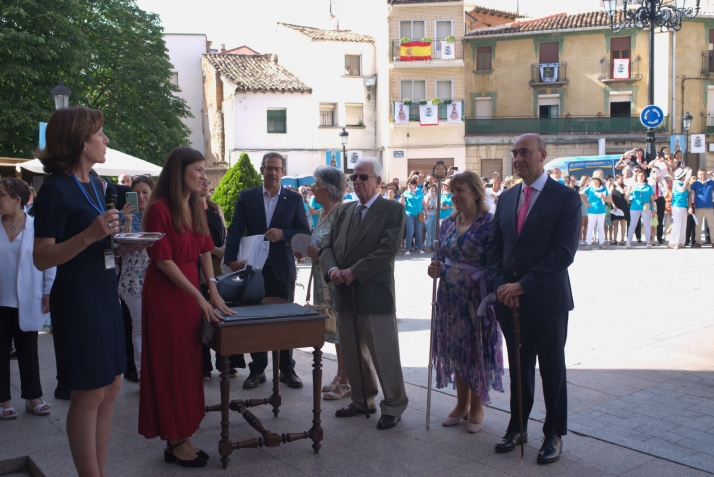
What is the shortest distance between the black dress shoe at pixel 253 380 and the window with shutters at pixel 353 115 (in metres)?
37.6

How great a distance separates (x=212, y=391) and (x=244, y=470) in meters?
2.04

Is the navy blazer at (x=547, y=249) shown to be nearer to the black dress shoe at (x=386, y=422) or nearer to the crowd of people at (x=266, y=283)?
the crowd of people at (x=266, y=283)

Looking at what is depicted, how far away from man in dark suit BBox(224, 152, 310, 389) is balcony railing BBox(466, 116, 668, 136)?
38853 millimetres

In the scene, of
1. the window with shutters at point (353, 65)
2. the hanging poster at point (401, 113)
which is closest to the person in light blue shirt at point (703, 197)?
the hanging poster at point (401, 113)

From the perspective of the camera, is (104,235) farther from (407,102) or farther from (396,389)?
(407,102)

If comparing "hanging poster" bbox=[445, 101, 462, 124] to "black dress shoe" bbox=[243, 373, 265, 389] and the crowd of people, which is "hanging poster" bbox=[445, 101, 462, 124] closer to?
the crowd of people

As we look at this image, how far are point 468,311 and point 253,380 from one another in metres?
2.26

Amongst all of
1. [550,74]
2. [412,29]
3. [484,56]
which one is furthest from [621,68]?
[412,29]

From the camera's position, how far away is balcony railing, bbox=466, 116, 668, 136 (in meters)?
43.9

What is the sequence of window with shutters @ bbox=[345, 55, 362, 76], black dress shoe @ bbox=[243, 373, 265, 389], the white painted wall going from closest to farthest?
black dress shoe @ bbox=[243, 373, 265, 389]
window with shutters @ bbox=[345, 55, 362, 76]
the white painted wall

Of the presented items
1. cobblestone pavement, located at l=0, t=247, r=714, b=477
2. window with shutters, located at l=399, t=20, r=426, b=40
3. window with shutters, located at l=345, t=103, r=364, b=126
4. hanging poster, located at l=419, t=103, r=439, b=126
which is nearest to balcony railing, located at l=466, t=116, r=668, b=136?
hanging poster, located at l=419, t=103, r=439, b=126

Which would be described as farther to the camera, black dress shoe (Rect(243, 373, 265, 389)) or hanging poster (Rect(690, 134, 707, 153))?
hanging poster (Rect(690, 134, 707, 153))

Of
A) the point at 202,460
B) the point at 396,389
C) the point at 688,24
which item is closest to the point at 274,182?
the point at 396,389

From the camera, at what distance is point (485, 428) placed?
534 centimetres
